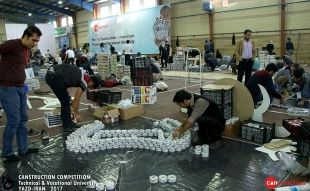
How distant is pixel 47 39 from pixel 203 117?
1963cm

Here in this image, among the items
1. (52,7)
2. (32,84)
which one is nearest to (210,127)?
(32,84)

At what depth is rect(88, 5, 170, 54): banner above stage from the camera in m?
17.9

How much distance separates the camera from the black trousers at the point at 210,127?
11.2ft

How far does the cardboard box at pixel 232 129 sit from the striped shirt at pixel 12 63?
290 cm

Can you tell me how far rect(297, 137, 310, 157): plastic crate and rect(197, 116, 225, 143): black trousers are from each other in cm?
95

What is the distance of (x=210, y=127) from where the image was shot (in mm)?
3426

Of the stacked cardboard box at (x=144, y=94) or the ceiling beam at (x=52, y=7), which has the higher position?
the ceiling beam at (x=52, y=7)

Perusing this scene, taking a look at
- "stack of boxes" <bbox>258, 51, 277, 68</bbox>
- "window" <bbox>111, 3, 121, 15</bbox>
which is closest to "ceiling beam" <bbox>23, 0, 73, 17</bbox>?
"window" <bbox>111, 3, 121, 15</bbox>

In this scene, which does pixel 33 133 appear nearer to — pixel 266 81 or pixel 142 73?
pixel 142 73

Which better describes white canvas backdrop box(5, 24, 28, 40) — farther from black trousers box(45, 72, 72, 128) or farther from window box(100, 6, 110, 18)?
black trousers box(45, 72, 72, 128)

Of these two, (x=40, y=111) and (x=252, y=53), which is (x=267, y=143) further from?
(x=40, y=111)

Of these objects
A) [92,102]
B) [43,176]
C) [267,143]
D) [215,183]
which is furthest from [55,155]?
[267,143]

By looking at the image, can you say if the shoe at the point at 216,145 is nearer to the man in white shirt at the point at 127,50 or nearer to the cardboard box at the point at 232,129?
the cardboard box at the point at 232,129

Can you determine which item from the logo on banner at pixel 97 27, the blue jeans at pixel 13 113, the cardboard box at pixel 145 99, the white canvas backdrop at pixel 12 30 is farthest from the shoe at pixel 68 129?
the logo on banner at pixel 97 27
